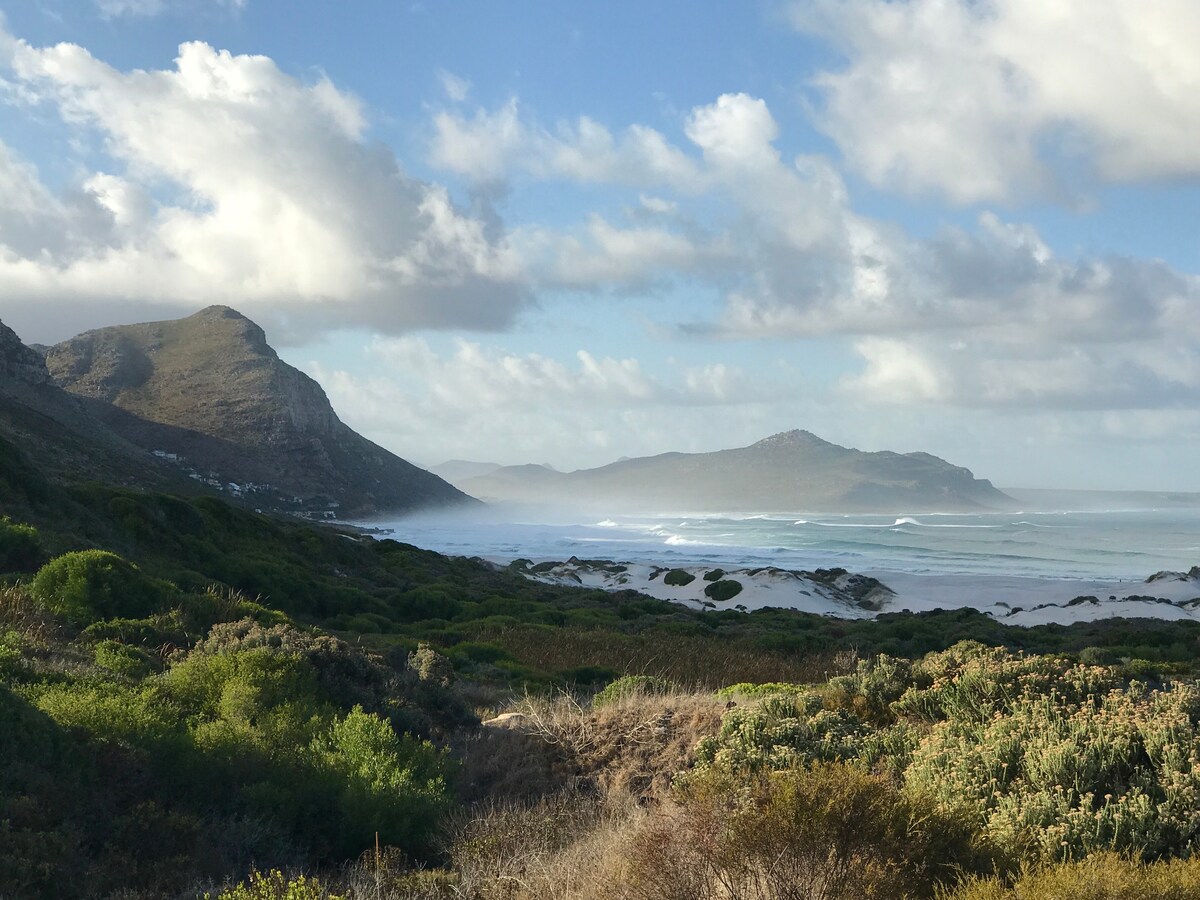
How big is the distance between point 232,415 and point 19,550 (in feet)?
368

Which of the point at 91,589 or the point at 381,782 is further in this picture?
the point at 91,589

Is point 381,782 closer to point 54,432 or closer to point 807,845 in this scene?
point 807,845

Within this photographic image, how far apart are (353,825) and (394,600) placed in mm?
21093

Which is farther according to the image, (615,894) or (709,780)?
(709,780)

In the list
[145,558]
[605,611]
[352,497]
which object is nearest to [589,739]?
[145,558]

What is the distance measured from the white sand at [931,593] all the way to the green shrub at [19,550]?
2886 cm

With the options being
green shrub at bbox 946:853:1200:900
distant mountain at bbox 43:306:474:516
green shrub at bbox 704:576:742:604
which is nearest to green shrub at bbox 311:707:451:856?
green shrub at bbox 946:853:1200:900

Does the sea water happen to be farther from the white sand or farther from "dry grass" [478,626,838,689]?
"dry grass" [478,626,838,689]

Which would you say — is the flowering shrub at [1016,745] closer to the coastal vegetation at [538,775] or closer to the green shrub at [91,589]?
the coastal vegetation at [538,775]

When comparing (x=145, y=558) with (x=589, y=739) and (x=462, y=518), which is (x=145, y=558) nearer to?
(x=589, y=739)

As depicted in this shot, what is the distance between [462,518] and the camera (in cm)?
13650

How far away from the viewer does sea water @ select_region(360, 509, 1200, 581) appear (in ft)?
217

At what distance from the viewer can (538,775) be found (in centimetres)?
791

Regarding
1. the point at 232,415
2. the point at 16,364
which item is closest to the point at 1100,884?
the point at 16,364
